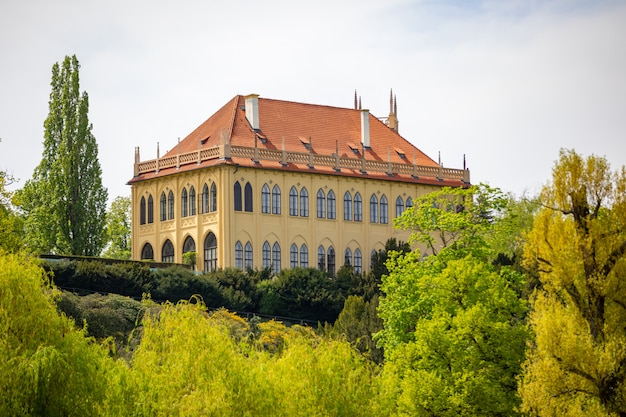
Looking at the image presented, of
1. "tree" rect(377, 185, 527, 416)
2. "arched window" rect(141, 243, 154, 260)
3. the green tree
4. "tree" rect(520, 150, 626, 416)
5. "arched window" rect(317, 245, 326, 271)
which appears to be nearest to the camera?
"tree" rect(520, 150, 626, 416)

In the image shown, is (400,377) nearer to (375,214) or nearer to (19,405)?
(19,405)

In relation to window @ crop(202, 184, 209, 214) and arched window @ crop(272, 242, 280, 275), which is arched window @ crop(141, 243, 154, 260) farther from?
arched window @ crop(272, 242, 280, 275)

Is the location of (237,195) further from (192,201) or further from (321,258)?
(321,258)

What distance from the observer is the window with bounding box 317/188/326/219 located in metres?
106

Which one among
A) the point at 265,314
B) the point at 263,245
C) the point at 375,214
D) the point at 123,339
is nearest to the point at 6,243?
the point at 123,339

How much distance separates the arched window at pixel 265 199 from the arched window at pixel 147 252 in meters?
8.18

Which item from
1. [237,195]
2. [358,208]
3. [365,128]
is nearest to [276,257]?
[237,195]

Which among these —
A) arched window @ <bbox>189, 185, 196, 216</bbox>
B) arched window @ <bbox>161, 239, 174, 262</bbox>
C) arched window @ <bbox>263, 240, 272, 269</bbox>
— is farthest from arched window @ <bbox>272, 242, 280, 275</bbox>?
arched window @ <bbox>161, 239, 174, 262</bbox>

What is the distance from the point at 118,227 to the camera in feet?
408

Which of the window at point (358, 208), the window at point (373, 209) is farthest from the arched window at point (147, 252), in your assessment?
the window at point (373, 209)

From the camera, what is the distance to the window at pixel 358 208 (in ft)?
354

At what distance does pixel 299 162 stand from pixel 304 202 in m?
2.50

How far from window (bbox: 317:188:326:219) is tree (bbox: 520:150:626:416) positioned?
168ft

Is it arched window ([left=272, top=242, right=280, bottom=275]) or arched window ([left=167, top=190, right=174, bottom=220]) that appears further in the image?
arched window ([left=167, top=190, right=174, bottom=220])
